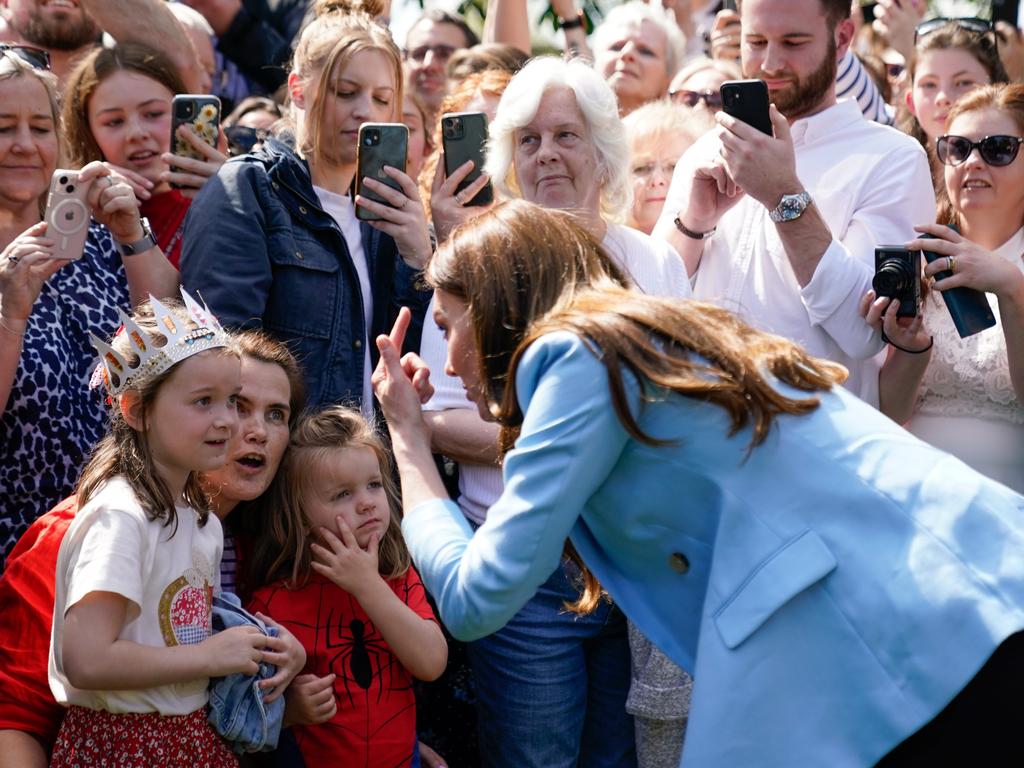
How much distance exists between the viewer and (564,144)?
13.7ft

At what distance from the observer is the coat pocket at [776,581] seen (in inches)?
89.3

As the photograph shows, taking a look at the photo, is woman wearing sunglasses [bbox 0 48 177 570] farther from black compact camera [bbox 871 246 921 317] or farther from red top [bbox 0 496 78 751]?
black compact camera [bbox 871 246 921 317]

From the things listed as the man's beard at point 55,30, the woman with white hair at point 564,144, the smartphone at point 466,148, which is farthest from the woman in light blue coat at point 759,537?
the man's beard at point 55,30

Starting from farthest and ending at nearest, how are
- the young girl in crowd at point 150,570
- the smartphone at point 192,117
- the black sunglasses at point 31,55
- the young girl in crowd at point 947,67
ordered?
1. the young girl in crowd at point 947,67
2. the smartphone at point 192,117
3. the black sunglasses at point 31,55
4. the young girl in crowd at point 150,570

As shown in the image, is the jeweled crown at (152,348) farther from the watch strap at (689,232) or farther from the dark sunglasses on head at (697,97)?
the dark sunglasses on head at (697,97)

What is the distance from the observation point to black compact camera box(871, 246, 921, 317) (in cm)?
385

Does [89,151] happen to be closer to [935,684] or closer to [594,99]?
[594,99]

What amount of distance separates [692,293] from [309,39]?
1383 millimetres

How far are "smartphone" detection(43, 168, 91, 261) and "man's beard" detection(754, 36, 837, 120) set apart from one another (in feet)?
7.07

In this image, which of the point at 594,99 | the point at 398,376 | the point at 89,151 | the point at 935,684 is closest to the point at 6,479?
the point at 398,376

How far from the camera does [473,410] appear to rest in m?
3.90

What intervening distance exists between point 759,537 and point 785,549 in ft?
0.16

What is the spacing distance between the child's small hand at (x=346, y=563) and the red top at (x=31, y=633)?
0.60 metres

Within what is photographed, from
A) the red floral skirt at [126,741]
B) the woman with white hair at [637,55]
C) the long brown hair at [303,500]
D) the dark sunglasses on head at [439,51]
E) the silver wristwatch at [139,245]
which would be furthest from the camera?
the dark sunglasses on head at [439,51]
